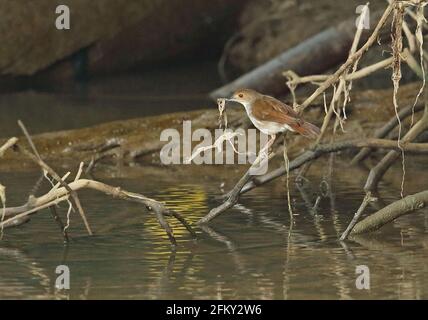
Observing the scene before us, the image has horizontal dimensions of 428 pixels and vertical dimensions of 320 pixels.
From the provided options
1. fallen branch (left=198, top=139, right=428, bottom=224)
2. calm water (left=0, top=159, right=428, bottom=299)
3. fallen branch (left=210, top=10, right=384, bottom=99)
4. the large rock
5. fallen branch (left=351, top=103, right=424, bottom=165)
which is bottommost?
calm water (left=0, top=159, right=428, bottom=299)

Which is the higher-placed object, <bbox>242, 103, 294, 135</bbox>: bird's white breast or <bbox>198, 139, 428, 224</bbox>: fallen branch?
<bbox>242, 103, 294, 135</bbox>: bird's white breast

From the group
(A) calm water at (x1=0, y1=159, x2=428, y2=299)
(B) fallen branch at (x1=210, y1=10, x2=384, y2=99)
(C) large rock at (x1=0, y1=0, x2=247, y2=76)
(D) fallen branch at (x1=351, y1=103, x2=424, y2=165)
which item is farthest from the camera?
(C) large rock at (x1=0, y1=0, x2=247, y2=76)

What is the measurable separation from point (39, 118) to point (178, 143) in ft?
11.0

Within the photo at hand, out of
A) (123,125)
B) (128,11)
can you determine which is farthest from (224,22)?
(123,125)

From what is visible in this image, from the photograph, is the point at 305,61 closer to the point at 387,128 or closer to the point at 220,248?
the point at 387,128

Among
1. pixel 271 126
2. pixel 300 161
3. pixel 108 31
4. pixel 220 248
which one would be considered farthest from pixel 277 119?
pixel 108 31

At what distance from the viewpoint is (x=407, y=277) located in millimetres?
8875

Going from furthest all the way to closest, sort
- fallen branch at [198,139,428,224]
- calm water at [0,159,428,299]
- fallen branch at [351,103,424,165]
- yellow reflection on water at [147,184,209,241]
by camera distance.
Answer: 1. fallen branch at [351,103,424,165]
2. yellow reflection on water at [147,184,209,241]
3. fallen branch at [198,139,428,224]
4. calm water at [0,159,428,299]

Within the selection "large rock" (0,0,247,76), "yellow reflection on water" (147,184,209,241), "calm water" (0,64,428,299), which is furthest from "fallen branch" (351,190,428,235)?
"large rock" (0,0,247,76)

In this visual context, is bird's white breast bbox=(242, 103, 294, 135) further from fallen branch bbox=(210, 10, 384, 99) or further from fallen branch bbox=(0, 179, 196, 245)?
fallen branch bbox=(210, 10, 384, 99)

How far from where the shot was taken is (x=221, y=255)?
970cm

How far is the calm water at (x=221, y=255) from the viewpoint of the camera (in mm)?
8555

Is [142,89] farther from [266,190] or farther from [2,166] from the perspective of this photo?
[266,190]

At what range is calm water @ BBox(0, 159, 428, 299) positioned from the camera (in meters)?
8.55
